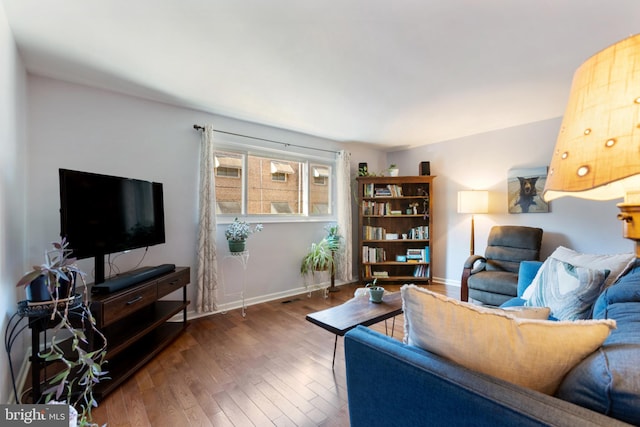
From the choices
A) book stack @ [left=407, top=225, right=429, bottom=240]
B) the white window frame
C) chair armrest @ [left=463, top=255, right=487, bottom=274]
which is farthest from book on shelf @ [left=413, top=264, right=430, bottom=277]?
the white window frame

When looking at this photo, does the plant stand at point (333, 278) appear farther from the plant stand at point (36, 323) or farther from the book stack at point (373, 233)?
the plant stand at point (36, 323)

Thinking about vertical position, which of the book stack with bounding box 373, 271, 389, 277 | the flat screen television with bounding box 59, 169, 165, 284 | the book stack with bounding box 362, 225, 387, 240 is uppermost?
the flat screen television with bounding box 59, 169, 165, 284

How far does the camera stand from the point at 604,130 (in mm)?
524

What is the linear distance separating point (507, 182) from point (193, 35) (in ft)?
12.9

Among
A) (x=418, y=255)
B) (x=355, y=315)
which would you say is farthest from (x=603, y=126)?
(x=418, y=255)

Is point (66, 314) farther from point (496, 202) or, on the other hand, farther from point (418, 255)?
point (496, 202)

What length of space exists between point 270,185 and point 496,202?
3.15 m

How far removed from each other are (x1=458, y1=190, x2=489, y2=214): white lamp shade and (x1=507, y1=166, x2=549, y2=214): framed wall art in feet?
1.00

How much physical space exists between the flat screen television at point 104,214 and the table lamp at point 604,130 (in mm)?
2363

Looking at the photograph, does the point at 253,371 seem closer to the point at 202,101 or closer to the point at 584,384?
the point at 584,384

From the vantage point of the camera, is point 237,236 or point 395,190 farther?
point 395,190

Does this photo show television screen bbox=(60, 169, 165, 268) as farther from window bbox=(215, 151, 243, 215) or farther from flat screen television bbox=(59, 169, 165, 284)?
window bbox=(215, 151, 243, 215)

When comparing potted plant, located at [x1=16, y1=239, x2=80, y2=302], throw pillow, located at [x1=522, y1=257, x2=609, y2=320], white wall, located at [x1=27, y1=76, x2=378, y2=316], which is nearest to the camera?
potted plant, located at [x1=16, y1=239, x2=80, y2=302]

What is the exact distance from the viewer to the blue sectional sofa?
0.55 m
